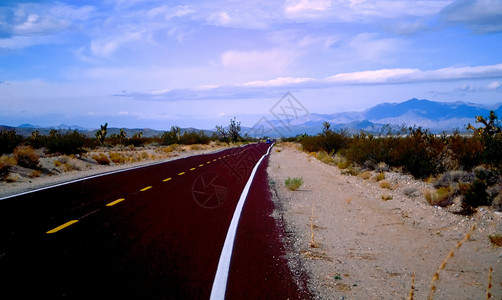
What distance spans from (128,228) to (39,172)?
13838mm

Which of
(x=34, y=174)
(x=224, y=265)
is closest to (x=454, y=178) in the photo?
(x=224, y=265)

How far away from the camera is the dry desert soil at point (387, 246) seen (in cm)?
532

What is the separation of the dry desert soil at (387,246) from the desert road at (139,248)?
22.1 inches

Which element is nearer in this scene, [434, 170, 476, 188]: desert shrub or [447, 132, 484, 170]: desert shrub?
[434, 170, 476, 188]: desert shrub

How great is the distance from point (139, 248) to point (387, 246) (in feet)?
15.0

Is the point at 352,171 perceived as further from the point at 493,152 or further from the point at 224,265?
the point at 224,265

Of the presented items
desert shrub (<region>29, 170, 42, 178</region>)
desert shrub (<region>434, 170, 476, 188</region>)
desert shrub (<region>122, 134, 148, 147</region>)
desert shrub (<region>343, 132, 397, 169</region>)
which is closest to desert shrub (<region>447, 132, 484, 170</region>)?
desert shrub (<region>434, 170, 476, 188</region>)

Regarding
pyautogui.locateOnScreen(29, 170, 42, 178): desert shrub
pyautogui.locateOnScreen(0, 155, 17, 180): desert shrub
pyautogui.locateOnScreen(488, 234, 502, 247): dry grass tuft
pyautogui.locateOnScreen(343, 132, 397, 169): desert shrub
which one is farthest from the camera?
pyautogui.locateOnScreen(343, 132, 397, 169): desert shrub

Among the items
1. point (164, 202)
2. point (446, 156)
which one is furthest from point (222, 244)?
point (446, 156)

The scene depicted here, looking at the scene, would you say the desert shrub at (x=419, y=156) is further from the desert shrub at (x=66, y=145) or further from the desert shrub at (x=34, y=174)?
the desert shrub at (x=66, y=145)

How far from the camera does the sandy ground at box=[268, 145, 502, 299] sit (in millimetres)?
5328

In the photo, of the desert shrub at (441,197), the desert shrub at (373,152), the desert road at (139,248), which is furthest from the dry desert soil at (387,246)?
the desert shrub at (373,152)

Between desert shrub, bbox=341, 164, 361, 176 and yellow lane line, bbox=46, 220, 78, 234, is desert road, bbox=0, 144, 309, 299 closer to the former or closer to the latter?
yellow lane line, bbox=46, 220, 78, 234

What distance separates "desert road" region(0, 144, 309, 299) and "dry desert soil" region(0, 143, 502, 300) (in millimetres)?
561
